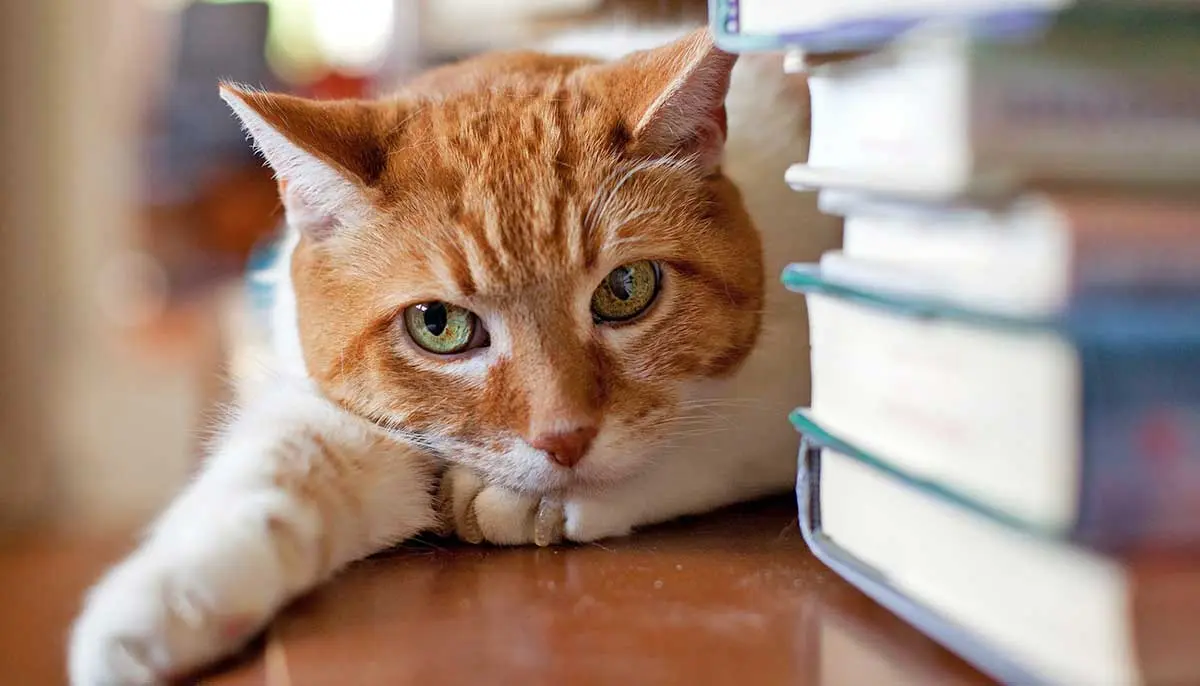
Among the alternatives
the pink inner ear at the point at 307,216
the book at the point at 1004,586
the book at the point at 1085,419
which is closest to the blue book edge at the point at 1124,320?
the book at the point at 1085,419

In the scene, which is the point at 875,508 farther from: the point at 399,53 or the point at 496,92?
the point at 399,53

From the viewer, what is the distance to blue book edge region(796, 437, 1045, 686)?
2.09ft

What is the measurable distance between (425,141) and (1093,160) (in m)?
0.67

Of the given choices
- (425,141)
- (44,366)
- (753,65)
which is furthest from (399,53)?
(425,141)

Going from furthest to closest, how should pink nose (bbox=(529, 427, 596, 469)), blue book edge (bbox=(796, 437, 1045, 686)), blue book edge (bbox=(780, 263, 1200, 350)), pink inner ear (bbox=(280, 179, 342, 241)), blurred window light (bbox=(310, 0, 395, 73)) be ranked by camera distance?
blurred window light (bbox=(310, 0, 395, 73)), pink inner ear (bbox=(280, 179, 342, 241)), pink nose (bbox=(529, 427, 596, 469)), blue book edge (bbox=(796, 437, 1045, 686)), blue book edge (bbox=(780, 263, 1200, 350))

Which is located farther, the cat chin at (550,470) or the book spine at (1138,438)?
the cat chin at (550,470)

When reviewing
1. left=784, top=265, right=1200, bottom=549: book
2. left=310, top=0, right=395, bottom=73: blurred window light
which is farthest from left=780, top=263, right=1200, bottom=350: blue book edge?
left=310, top=0, right=395, bottom=73: blurred window light

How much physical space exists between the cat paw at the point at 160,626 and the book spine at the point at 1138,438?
0.54 m

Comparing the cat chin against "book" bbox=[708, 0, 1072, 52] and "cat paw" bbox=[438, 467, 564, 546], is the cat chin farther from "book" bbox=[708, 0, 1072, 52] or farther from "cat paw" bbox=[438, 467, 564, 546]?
"book" bbox=[708, 0, 1072, 52]

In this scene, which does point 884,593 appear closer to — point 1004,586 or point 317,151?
point 1004,586

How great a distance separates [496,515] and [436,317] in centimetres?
20

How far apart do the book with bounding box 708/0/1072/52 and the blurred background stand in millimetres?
2519

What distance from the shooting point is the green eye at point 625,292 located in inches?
41.2

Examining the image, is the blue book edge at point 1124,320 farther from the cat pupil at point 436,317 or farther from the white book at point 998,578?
the cat pupil at point 436,317
